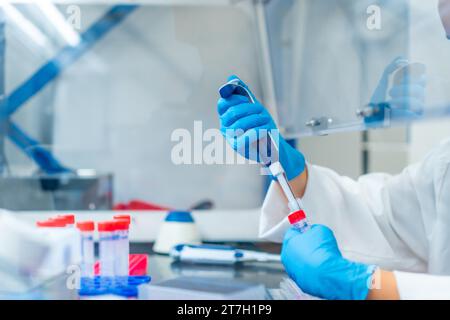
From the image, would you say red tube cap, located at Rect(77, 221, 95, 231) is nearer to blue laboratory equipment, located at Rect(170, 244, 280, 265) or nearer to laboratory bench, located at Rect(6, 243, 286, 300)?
laboratory bench, located at Rect(6, 243, 286, 300)

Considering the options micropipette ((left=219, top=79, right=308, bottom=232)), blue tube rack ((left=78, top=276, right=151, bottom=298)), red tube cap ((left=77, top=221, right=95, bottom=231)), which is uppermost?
micropipette ((left=219, top=79, right=308, bottom=232))

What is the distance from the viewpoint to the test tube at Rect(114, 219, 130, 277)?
860mm

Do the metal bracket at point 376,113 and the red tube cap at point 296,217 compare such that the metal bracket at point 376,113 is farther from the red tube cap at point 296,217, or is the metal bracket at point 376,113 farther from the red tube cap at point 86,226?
the red tube cap at point 86,226

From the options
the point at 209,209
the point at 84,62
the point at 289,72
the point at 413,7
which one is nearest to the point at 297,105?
the point at 289,72

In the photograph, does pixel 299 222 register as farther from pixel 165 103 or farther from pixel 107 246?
pixel 165 103

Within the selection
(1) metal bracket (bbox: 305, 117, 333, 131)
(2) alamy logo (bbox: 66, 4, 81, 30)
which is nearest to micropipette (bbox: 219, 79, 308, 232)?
(1) metal bracket (bbox: 305, 117, 333, 131)

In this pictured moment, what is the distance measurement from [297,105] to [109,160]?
80 centimetres

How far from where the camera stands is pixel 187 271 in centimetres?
117

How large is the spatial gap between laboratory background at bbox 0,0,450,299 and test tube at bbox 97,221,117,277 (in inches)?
14.2

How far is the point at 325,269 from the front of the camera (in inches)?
28.0

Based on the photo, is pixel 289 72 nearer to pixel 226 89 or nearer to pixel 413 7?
pixel 413 7

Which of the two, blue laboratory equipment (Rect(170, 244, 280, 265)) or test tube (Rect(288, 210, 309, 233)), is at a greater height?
test tube (Rect(288, 210, 309, 233))

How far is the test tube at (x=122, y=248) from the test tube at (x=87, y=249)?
0.05m

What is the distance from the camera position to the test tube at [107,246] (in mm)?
850
